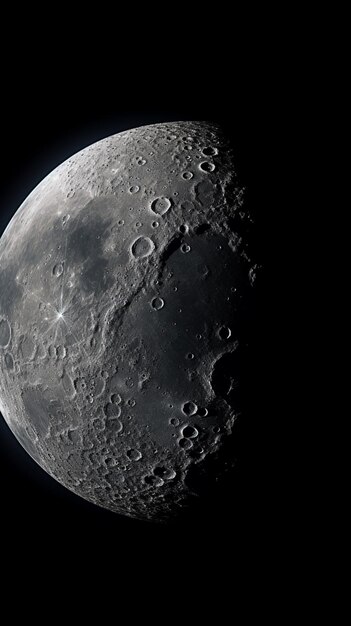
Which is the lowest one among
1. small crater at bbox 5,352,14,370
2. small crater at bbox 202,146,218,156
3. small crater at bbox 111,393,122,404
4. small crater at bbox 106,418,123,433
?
small crater at bbox 106,418,123,433

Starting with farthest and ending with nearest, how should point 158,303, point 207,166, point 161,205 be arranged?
point 207,166 → point 161,205 → point 158,303

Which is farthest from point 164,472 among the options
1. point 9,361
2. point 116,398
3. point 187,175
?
point 187,175

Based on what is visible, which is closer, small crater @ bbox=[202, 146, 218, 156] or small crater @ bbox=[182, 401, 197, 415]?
small crater @ bbox=[182, 401, 197, 415]

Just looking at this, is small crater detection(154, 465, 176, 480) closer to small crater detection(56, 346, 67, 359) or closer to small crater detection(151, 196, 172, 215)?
small crater detection(56, 346, 67, 359)

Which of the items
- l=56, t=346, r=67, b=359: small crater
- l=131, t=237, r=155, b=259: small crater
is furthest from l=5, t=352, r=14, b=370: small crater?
l=131, t=237, r=155, b=259: small crater

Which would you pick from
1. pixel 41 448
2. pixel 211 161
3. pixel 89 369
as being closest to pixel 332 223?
pixel 211 161

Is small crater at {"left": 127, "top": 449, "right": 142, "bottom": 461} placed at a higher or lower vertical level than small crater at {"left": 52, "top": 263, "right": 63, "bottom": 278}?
lower

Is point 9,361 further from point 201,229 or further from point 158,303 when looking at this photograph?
point 201,229
